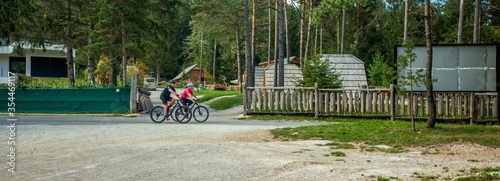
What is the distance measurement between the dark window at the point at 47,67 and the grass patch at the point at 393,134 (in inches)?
1657

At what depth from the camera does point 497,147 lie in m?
12.5

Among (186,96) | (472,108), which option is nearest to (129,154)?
(186,96)

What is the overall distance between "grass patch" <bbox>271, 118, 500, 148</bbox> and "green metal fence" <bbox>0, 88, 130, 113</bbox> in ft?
41.9

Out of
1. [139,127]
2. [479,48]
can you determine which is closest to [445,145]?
[479,48]

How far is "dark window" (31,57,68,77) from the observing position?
52469 mm

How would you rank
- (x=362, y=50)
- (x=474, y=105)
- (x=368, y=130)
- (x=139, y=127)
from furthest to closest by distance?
(x=362, y=50) → (x=474, y=105) → (x=139, y=127) → (x=368, y=130)

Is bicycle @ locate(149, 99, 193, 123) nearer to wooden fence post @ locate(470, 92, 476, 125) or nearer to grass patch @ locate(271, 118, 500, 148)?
grass patch @ locate(271, 118, 500, 148)

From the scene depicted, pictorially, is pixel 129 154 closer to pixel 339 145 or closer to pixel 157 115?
pixel 339 145

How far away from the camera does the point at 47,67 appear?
5316 centimetres

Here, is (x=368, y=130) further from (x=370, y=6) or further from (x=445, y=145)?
(x=370, y=6)

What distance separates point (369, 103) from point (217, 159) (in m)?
12.8

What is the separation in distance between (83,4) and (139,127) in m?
17.6

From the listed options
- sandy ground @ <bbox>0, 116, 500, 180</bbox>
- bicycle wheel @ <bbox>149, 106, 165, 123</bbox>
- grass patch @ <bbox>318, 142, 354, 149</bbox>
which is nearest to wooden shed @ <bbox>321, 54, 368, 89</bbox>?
bicycle wheel @ <bbox>149, 106, 165, 123</bbox>

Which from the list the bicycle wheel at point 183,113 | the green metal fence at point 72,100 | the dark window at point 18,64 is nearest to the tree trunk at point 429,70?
the bicycle wheel at point 183,113
